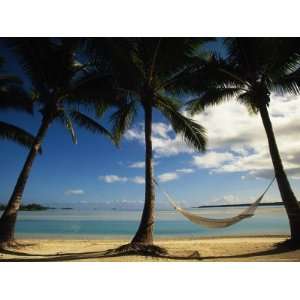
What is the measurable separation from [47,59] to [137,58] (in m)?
1.66

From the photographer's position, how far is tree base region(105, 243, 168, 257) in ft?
13.5

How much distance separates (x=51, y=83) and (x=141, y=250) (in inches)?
139

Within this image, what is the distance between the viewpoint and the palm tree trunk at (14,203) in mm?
4750

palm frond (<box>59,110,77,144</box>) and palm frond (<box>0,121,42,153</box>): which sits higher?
palm frond (<box>59,110,77,144</box>)

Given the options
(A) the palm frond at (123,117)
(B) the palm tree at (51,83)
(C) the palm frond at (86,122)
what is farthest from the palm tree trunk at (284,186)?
(C) the palm frond at (86,122)

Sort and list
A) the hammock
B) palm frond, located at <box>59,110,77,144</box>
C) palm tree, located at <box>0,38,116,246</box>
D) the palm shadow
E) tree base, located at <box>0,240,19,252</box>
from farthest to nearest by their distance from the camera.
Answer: palm frond, located at <box>59,110,77,144</box>, palm tree, located at <box>0,38,116,246</box>, tree base, located at <box>0,240,19,252</box>, the hammock, the palm shadow

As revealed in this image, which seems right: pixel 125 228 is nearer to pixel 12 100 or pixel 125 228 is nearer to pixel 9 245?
pixel 9 245

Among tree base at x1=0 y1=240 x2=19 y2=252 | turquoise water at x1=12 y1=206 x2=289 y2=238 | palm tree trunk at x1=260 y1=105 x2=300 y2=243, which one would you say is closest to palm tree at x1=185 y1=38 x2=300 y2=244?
palm tree trunk at x1=260 y1=105 x2=300 y2=243

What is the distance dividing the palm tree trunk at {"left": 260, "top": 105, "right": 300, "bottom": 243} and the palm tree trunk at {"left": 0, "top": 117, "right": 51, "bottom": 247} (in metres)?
4.14

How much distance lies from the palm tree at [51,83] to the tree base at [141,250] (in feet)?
6.74

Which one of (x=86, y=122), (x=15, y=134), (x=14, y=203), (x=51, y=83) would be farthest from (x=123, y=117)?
(x=14, y=203)

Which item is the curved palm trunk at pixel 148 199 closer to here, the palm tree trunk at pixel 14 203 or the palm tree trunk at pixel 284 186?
the palm tree trunk at pixel 284 186

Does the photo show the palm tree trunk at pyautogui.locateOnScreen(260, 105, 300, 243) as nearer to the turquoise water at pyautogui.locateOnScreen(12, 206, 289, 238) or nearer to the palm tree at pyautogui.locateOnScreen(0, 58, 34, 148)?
the turquoise water at pyautogui.locateOnScreen(12, 206, 289, 238)
